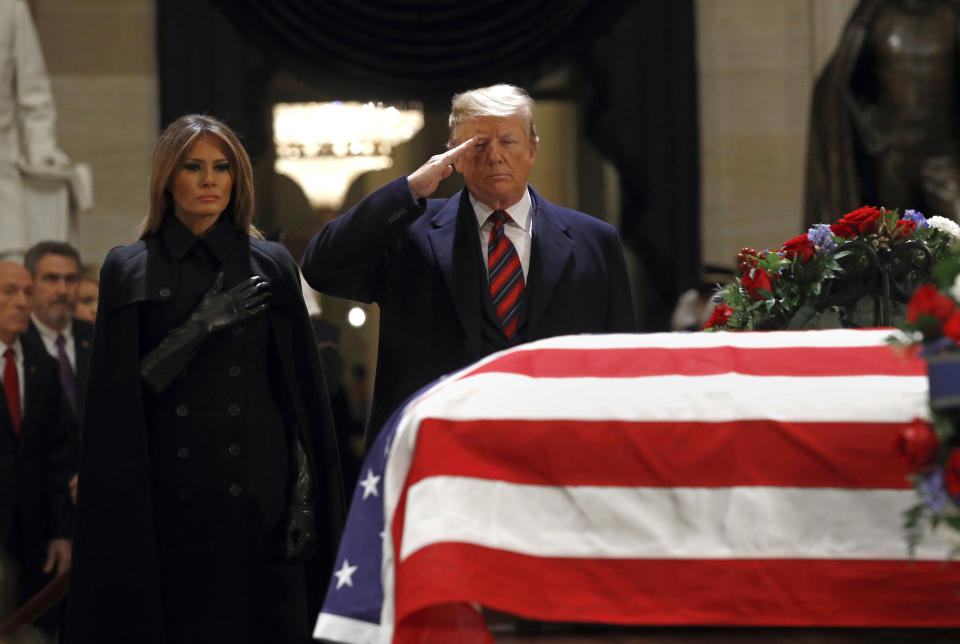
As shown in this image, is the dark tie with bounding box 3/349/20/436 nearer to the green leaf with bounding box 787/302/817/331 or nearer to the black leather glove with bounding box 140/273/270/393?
the black leather glove with bounding box 140/273/270/393

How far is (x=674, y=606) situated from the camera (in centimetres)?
217

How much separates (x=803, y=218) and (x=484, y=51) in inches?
78.4

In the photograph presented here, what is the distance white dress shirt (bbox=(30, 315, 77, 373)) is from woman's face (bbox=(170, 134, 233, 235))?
7.86ft

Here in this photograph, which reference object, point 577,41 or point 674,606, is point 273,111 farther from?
point 674,606

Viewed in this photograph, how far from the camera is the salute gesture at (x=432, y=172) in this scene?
313 centimetres

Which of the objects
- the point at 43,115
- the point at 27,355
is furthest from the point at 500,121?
the point at 43,115

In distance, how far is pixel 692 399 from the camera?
223 centimetres

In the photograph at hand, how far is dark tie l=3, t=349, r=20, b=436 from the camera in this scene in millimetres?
5164

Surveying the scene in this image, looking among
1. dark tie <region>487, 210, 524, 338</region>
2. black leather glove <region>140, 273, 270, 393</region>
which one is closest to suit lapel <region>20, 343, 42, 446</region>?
black leather glove <region>140, 273, 270, 393</region>

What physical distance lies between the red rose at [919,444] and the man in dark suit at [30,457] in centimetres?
367

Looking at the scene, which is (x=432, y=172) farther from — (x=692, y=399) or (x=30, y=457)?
(x=30, y=457)

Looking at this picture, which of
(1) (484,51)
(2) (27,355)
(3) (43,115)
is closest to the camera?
(2) (27,355)

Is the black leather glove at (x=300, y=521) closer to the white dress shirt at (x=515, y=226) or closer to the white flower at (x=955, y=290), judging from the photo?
the white dress shirt at (x=515, y=226)

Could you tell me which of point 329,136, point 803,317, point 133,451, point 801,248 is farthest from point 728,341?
point 329,136
